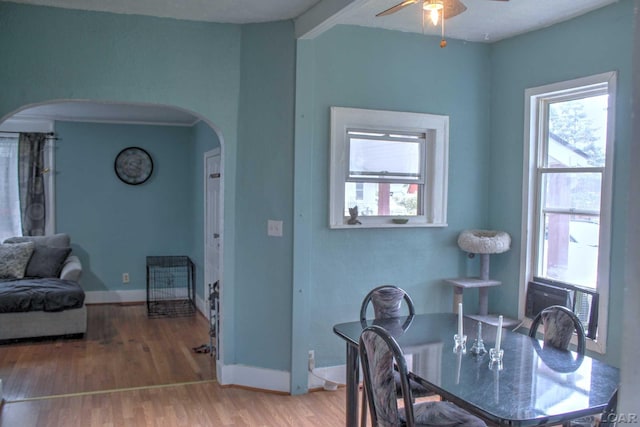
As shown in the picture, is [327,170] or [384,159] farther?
[384,159]

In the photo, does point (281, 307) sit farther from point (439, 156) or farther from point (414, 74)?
point (414, 74)

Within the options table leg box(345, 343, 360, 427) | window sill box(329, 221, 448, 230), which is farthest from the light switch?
table leg box(345, 343, 360, 427)

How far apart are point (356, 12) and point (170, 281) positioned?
4.68 meters

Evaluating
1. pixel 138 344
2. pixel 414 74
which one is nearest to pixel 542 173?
pixel 414 74

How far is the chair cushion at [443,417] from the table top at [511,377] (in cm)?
22

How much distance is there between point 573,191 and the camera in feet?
11.9

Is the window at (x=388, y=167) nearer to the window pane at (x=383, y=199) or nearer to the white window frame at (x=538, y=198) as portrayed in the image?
the window pane at (x=383, y=199)

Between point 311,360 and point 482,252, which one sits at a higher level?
point 482,252

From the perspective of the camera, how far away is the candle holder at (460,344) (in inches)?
97.7

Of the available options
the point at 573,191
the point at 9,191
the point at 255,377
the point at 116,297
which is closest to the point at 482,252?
the point at 573,191

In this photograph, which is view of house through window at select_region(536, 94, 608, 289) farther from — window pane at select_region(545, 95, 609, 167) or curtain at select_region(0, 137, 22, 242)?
curtain at select_region(0, 137, 22, 242)

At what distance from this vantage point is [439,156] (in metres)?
4.15

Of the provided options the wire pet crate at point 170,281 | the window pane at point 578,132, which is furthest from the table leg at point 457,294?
the wire pet crate at point 170,281

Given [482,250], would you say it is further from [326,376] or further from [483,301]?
[326,376]
